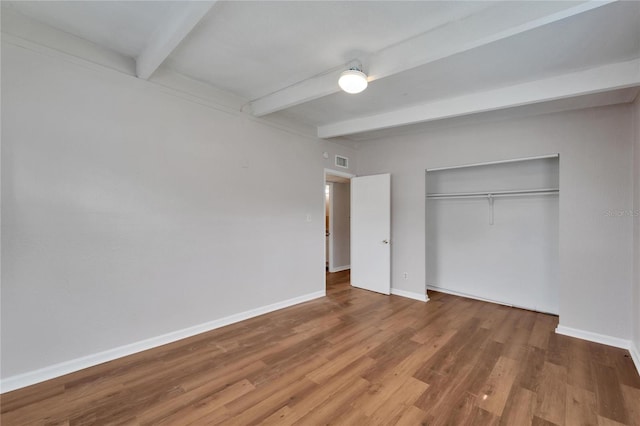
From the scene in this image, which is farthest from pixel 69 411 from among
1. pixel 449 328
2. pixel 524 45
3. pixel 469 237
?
pixel 469 237

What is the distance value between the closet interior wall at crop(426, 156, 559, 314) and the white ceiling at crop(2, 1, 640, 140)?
1211mm

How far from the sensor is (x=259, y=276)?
3.75 metres

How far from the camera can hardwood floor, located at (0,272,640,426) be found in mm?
Answer: 1923

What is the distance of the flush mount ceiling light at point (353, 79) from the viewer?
2.38 metres

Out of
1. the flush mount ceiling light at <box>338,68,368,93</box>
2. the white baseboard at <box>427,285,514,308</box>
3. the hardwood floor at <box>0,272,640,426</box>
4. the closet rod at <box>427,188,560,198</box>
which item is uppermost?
the flush mount ceiling light at <box>338,68,368,93</box>

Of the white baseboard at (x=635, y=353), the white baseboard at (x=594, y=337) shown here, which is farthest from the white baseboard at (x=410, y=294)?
the white baseboard at (x=635, y=353)

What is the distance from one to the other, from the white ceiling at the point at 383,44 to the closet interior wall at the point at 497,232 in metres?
1.21

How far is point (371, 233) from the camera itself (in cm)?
497

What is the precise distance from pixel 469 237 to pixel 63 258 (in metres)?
5.13

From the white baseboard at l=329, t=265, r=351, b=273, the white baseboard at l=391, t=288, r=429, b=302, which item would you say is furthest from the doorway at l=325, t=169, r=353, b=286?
the white baseboard at l=391, t=288, r=429, b=302

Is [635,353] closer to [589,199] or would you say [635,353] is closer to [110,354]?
[589,199]

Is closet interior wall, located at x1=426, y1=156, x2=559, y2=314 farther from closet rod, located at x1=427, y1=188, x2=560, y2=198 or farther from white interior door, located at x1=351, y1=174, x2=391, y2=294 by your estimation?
white interior door, located at x1=351, y1=174, x2=391, y2=294

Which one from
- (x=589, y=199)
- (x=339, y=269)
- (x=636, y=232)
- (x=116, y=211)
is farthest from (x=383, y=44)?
(x=339, y=269)

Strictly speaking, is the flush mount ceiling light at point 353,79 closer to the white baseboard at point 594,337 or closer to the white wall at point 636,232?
the white wall at point 636,232
